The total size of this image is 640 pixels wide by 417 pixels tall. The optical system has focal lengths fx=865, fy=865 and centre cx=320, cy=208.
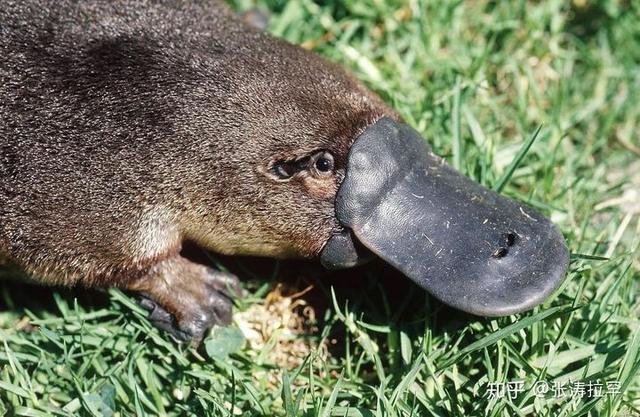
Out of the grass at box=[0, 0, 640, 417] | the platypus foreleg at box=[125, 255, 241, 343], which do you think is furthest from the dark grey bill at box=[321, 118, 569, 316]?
the platypus foreleg at box=[125, 255, 241, 343]

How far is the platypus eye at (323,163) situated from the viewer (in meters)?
2.23

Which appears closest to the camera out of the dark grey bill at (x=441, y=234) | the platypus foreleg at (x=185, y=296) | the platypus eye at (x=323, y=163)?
the dark grey bill at (x=441, y=234)

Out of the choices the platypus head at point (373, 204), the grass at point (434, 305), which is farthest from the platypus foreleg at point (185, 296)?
the platypus head at point (373, 204)

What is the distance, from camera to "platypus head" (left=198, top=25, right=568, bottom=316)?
2.14m

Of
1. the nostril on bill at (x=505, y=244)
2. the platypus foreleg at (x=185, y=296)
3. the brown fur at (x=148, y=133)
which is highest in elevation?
the nostril on bill at (x=505, y=244)

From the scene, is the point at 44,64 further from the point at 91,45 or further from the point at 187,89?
the point at 187,89

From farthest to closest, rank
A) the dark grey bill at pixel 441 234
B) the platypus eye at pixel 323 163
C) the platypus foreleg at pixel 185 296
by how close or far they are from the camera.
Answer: the platypus foreleg at pixel 185 296 < the platypus eye at pixel 323 163 < the dark grey bill at pixel 441 234

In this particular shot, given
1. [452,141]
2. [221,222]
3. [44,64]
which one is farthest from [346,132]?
[44,64]

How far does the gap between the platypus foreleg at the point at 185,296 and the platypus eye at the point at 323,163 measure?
1.85 feet

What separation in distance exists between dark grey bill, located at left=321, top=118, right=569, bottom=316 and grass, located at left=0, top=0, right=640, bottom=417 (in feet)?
0.58

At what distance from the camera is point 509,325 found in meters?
2.27

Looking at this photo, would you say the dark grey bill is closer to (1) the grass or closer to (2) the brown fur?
(2) the brown fur

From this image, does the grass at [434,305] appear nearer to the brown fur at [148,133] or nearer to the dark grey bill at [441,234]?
the dark grey bill at [441,234]

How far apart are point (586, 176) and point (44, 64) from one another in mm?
1772
